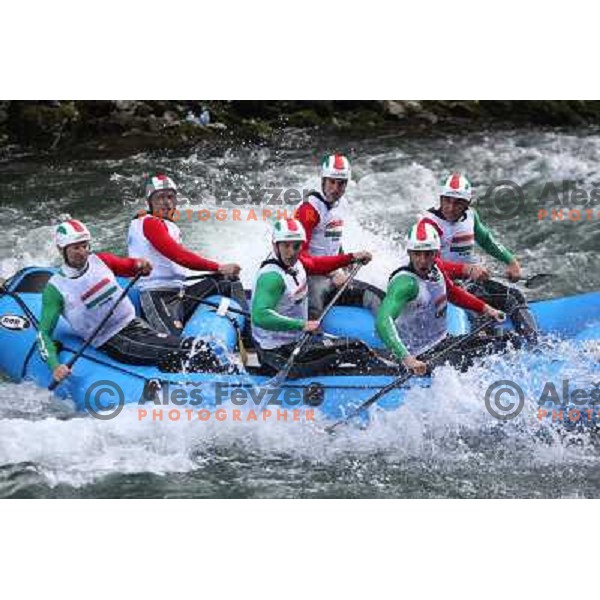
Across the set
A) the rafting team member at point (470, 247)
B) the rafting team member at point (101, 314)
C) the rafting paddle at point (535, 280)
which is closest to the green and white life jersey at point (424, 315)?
the rafting team member at point (470, 247)

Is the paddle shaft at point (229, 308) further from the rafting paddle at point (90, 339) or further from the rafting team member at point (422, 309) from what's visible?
the rafting team member at point (422, 309)

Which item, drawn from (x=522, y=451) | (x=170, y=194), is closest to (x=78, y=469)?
(x=170, y=194)

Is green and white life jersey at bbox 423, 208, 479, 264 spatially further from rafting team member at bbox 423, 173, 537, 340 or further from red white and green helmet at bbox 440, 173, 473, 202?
red white and green helmet at bbox 440, 173, 473, 202

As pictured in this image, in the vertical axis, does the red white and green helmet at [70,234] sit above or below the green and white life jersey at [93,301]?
above

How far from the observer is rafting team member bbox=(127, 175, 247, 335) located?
295 inches

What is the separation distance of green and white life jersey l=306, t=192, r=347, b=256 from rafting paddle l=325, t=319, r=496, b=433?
3.16 feet

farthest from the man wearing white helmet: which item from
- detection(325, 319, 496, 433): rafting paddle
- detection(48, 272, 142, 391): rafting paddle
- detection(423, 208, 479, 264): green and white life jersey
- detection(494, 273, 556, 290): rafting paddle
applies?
detection(48, 272, 142, 391): rafting paddle

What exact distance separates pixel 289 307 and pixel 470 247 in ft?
3.60

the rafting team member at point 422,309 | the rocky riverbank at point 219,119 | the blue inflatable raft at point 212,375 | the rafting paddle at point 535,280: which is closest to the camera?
the rafting team member at point 422,309

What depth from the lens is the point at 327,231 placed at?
300 inches

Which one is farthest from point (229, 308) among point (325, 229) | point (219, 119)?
point (219, 119)

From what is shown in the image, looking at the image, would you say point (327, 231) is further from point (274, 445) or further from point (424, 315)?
Answer: point (274, 445)

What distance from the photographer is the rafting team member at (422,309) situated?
675 cm

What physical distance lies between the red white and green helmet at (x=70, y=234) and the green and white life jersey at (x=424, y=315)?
146 cm
